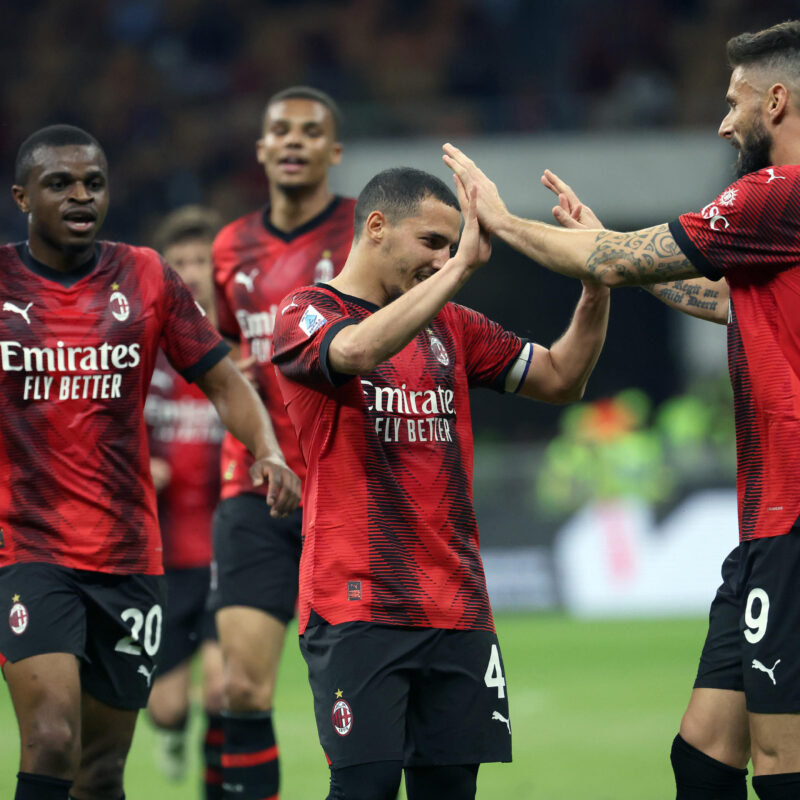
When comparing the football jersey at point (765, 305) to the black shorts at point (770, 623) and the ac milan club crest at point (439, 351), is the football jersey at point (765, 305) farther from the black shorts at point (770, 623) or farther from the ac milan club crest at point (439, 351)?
the ac milan club crest at point (439, 351)

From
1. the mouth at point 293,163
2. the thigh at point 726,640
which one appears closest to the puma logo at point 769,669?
the thigh at point 726,640

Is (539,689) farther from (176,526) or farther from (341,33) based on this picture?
(341,33)

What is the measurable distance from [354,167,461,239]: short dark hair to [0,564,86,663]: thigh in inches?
65.1

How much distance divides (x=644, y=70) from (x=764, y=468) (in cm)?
1703

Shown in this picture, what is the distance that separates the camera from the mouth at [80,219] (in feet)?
16.8

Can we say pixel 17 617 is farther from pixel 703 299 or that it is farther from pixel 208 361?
pixel 703 299

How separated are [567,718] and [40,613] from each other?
5.49 metres

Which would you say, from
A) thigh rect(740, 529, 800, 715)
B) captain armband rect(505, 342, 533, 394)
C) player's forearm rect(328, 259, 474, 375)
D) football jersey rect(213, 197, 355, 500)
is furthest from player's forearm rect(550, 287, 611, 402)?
football jersey rect(213, 197, 355, 500)

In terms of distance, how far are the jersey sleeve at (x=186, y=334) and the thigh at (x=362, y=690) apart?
1442mm

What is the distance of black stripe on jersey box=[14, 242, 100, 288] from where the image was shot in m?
5.17

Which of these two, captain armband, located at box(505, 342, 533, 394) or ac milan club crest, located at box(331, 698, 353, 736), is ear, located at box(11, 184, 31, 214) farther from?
ac milan club crest, located at box(331, 698, 353, 736)

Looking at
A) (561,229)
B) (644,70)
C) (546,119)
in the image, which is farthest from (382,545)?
(644,70)

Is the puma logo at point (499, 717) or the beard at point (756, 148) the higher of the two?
the beard at point (756, 148)

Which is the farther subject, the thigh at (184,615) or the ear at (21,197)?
Result: the thigh at (184,615)
